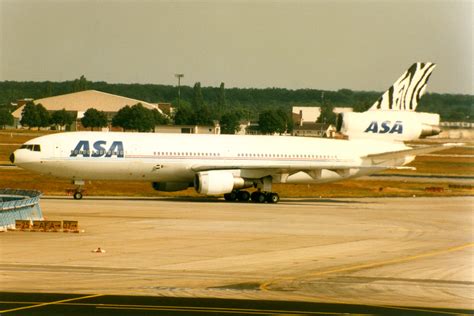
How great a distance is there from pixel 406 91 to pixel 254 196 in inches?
562

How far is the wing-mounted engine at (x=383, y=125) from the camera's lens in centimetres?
7150

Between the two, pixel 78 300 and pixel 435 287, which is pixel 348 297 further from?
pixel 78 300

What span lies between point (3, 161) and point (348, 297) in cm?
7810

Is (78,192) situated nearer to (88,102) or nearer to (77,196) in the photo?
(77,196)

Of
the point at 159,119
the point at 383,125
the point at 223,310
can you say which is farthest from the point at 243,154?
the point at 159,119

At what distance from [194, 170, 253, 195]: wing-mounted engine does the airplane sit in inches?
2.4

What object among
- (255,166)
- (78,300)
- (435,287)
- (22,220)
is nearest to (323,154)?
(255,166)

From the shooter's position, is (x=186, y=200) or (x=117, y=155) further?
(x=186, y=200)

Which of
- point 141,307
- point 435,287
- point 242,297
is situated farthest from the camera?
point 435,287

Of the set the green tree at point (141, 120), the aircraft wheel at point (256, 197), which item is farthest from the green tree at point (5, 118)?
the aircraft wheel at point (256, 197)

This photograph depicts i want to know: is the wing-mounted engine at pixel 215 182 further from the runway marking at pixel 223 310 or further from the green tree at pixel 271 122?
the green tree at pixel 271 122

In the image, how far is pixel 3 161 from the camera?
101 metres

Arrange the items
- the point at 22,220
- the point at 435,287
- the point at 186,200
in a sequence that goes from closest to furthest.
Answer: the point at 435,287
the point at 22,220
the point at 186,200

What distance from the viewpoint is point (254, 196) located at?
66688 mm
